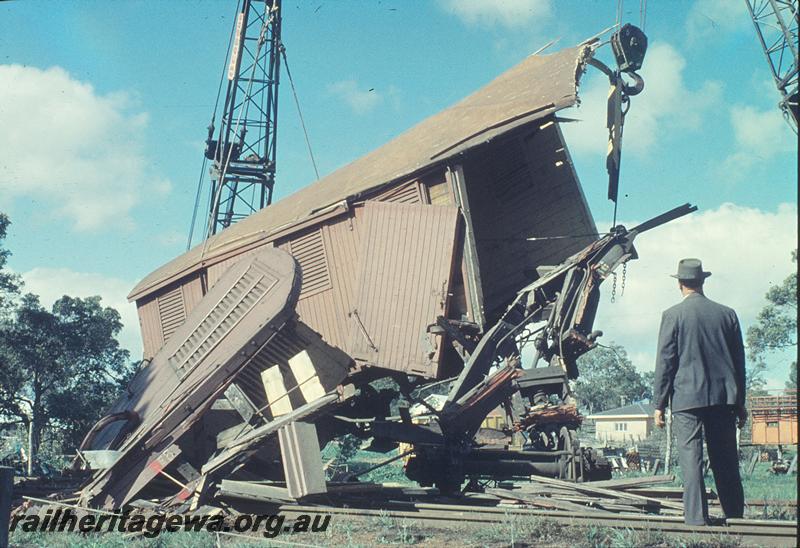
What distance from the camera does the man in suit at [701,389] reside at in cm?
492

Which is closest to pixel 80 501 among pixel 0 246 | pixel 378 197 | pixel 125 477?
pixel 125 477

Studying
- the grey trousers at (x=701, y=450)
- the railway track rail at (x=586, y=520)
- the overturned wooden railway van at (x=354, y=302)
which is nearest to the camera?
the railway track rail at (x=586, y=520)

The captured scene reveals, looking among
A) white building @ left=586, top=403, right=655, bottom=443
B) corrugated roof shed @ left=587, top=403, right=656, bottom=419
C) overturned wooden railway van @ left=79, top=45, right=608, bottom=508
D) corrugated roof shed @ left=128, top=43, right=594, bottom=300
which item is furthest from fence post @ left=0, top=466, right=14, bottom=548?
corrugated roof shed @ left=587, top=403, right=656, bottom=419

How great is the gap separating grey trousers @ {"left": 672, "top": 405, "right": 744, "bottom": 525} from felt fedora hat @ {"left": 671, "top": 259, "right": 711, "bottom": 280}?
937mm

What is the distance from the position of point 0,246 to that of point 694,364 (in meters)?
32.0

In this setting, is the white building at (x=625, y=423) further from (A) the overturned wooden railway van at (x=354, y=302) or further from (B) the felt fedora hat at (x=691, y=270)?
(B) the felt fedora hat at (x=691, y=270)

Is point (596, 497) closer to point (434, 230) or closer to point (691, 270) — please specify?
point (691, 270)

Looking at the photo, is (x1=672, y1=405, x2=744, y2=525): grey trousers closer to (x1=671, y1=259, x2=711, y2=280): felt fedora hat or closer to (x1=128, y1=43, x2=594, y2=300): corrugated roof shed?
(x1=671, y1=259, x2=711, y2=280): felt fedora hat

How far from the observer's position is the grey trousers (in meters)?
4.90

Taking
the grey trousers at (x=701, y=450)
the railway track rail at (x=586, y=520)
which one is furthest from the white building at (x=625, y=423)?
the grey trousers at (x=701, y=450)

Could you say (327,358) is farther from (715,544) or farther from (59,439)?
(59,439)

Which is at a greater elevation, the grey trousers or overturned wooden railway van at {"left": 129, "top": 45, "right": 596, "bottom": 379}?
overturned wooden railway van at {"left": 129, "top": 45, "right": 596, "bottom": 379}

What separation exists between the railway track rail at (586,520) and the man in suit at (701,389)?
212mm

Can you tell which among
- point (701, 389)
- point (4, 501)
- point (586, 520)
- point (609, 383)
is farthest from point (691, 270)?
point (609, 383)
